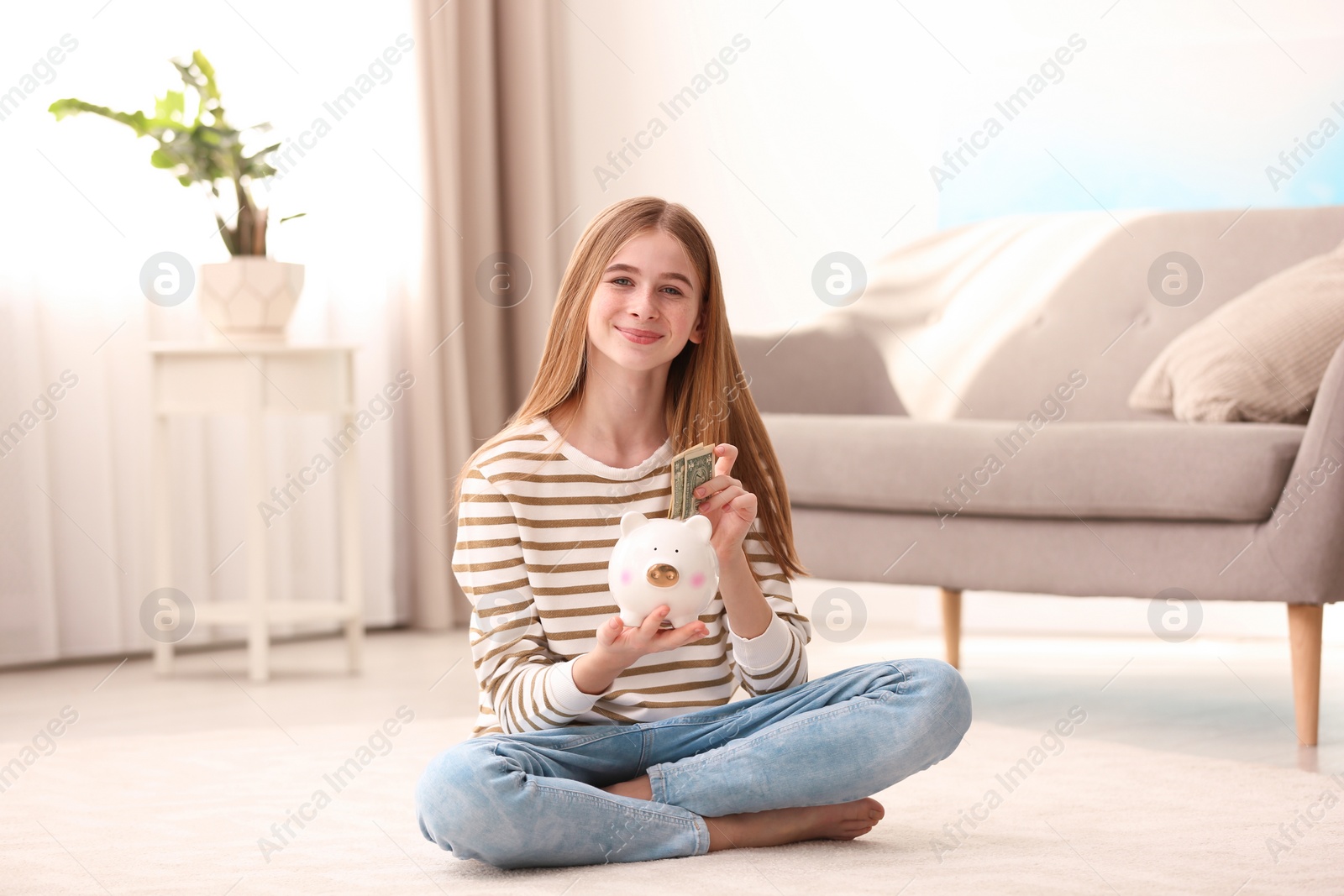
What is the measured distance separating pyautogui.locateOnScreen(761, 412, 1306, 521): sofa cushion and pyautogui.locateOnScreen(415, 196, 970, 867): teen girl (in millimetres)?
601

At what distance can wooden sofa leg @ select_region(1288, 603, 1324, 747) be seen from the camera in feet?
5.79

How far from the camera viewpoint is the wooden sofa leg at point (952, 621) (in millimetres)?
2342

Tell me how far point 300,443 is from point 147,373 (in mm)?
339

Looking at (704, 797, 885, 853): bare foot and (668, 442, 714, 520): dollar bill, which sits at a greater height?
(668, 442, 714, 520): dollar bill

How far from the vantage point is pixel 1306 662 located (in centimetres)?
177

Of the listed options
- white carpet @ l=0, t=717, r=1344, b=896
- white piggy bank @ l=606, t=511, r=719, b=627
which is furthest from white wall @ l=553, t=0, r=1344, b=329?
white piggy bank @ l=606, t=511, r=719, b=627

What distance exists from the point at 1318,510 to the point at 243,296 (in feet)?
5.72

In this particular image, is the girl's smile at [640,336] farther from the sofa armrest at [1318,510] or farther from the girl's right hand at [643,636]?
the sofa armrest at [1318,510]

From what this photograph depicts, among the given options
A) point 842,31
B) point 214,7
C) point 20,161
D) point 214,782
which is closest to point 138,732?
point 214,782

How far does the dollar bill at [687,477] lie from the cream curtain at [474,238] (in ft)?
5.97

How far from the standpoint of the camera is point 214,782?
5.49ft

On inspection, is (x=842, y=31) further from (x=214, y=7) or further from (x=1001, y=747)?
(x=1001, y=747)

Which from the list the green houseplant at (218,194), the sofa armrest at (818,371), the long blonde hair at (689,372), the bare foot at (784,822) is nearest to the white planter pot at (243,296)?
the green houseplant at (218,194)

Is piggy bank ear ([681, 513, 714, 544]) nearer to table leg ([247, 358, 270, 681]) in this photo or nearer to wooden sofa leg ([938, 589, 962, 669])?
wooden sofa leg ([938, 589, 962, 669])
